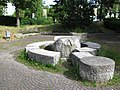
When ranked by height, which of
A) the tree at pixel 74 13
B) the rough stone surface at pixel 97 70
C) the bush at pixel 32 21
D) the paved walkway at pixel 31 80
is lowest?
the paved walkway at pixel 31 80

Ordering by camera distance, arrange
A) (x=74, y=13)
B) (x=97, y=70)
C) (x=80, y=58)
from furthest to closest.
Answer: (x=74, y=13)
(x=80, y=58)
(x=97, y=70)

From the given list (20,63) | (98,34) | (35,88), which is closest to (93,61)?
(35,88)

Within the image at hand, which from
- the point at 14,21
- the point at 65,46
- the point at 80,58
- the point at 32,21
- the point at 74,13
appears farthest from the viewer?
the point at 32,21

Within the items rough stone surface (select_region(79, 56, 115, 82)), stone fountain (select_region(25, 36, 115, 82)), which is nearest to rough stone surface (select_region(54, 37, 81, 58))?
stone fountain (select_region(25, 36, 115, 82))

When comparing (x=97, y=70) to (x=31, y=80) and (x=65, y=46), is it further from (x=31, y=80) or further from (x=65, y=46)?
(x=65, y=46)

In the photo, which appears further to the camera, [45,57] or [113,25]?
[113,25]

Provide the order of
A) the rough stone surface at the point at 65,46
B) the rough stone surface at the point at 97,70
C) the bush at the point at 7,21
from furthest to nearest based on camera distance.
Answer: the bush at the point at 7,21, the rough stone surface at the point at 65,46, the rough stone surface at the point at 97,70

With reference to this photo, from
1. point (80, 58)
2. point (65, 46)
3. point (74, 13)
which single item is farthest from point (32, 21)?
point (80, 58)

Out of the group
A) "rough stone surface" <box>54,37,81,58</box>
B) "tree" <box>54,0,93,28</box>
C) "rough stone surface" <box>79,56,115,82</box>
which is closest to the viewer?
"rough stone surface" <box>79,56,115,82</box>

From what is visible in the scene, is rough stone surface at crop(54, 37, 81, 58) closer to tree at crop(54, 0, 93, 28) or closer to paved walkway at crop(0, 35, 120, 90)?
paved walkway at crop(0, 35, 120, 90)

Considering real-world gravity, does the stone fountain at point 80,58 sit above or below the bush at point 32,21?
below

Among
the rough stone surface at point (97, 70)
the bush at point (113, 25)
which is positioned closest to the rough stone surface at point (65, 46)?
the rough stone surface at point (97, 70)

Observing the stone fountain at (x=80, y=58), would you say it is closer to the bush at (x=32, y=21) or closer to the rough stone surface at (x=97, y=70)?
Answer: the rough stone surface at (x=97, y=70)

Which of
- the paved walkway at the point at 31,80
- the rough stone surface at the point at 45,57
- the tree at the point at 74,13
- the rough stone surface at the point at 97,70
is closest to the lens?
the paved walkway at the point at 31,80
